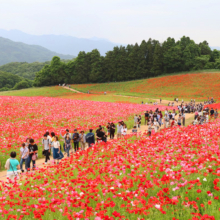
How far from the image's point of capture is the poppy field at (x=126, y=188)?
A: 5.21 m

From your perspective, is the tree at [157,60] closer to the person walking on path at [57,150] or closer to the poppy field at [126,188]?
the poppy field at [126,188]

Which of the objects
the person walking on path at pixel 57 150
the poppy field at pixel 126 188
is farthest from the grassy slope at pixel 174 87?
the poppy field at pixel 126 188

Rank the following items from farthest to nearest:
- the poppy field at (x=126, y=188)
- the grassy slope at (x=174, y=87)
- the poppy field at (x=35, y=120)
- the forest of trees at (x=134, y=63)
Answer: the forest of trees at (x=134, y=63), the grassy slope at (x=174, y=87), the poppy field at (x=35, y=120), the poppy field at (x=126, y=188)

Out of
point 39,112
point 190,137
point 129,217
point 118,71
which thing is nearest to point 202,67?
point 118,71

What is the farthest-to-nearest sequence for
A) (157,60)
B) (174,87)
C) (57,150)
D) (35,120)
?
(157,60)
(174,87)
(35,120)
(57,150)

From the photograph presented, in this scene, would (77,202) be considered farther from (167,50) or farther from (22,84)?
(22,84)

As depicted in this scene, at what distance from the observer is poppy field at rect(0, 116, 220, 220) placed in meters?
5.21

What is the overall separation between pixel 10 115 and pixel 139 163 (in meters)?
22.0

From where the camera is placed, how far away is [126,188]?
6203 millimetres

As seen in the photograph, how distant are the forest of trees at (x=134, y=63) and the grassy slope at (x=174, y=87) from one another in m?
9.53

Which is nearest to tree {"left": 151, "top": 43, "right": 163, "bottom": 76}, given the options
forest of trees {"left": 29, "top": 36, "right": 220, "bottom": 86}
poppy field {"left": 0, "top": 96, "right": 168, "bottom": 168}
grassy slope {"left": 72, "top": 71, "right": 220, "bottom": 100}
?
forest of trees {"left": 29, "top": 36, "right": 220, "bottom": 86}

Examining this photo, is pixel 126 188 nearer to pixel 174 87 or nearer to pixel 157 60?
pixel 174 87

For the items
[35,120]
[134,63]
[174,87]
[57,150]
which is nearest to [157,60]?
[134,63]

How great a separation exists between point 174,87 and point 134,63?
26.0m
